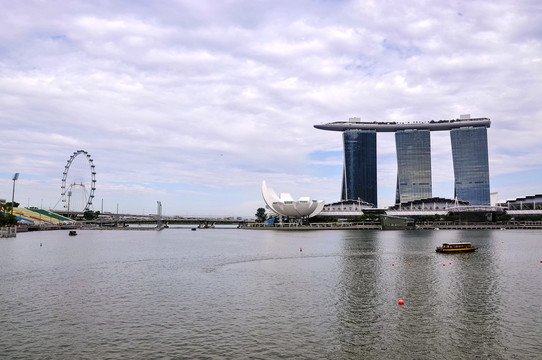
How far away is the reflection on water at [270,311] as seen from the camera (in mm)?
23547

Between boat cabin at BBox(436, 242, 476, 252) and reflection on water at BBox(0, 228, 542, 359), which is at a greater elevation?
boat cabin at BBox(436, 242, 476, 252)

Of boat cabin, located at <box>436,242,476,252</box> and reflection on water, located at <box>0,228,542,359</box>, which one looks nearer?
reflection on water, located at <box>0,228,542,359</box>

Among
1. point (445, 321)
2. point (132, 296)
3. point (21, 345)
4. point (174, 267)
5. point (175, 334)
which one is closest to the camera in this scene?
point (21, 345)

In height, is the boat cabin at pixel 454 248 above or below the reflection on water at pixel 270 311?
above

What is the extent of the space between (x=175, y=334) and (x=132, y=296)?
12574mm

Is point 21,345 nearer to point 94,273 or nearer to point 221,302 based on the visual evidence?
point 221,302

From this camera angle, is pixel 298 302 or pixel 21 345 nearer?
pixel 21 345

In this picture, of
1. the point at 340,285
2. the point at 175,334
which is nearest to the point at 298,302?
the point at 340,285

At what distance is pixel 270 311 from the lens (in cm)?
3169

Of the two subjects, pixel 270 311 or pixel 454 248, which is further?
pixel 454 248

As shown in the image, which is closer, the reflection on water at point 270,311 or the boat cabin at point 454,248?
the reflection on water at point 270,311

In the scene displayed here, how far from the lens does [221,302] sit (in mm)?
34812

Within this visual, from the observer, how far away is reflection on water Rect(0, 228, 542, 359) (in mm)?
23547

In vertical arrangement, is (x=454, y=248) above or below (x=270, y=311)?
above
